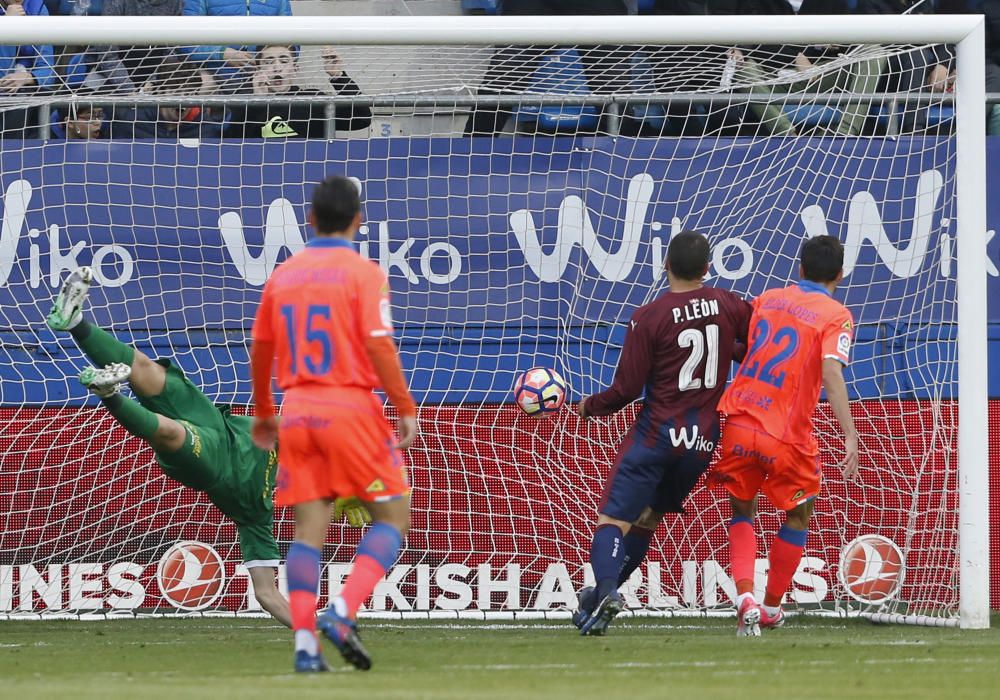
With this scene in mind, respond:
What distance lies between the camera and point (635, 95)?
8.23 m

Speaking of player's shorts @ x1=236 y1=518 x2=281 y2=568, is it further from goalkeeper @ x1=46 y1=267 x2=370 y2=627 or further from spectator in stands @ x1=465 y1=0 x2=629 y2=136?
spectator in stands @ x1=465 y1=0 x2=629 y2=136

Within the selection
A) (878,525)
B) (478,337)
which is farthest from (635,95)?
(878,525)

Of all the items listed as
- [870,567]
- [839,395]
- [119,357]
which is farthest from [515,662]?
[870,567]

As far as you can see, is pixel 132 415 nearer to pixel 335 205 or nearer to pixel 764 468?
pixel 335 205

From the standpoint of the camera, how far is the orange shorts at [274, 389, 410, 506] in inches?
192

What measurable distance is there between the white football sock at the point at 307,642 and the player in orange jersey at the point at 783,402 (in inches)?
94.2

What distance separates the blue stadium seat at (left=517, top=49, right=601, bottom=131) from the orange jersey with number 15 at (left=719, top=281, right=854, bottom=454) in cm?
216

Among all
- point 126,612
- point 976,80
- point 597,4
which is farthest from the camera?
point 597,4

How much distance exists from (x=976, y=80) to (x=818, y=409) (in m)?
2.12

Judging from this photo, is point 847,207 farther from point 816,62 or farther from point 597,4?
point 597,4

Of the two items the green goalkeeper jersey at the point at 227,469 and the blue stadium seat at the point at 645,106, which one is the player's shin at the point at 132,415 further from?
the blue stadium seat at the point at 645,106

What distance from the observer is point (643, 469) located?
21.7 ft

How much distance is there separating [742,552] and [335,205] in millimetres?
2749

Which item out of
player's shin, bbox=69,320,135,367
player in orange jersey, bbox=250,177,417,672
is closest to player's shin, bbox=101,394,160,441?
player's shin, bbox=69,320,135,367
